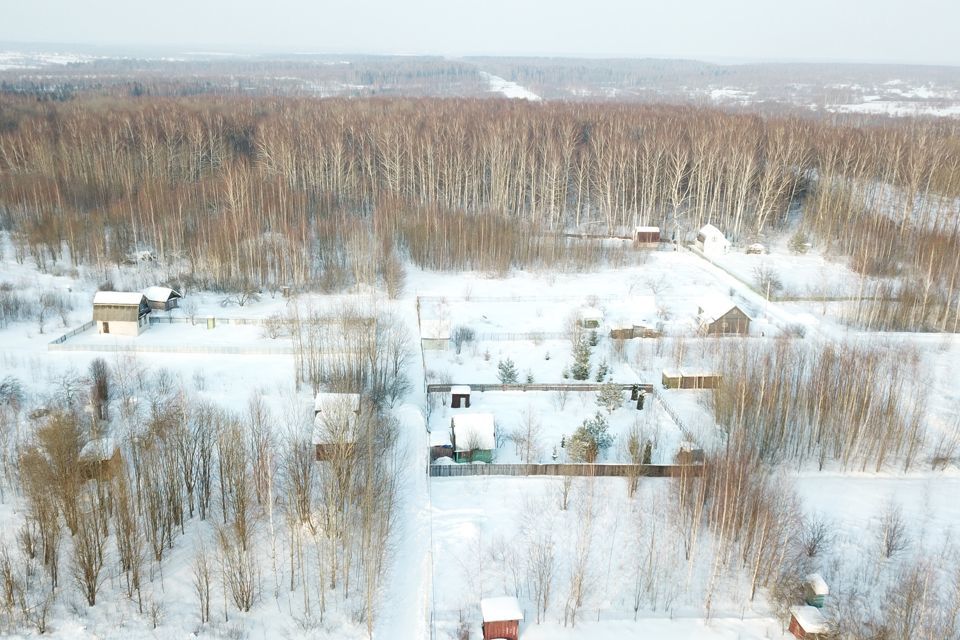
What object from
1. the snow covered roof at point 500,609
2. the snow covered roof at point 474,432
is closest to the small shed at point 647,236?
the snow covered roof at point 474,432

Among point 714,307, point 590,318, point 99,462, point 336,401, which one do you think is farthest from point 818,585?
point 590,318

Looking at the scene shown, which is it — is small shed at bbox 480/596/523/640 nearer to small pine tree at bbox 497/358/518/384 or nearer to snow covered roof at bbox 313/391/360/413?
snow covered roof at bbox 313/391/360/413

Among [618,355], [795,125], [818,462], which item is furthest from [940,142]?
[818,462]

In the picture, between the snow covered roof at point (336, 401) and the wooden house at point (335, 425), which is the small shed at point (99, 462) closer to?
the wooden house at point (335, 425)

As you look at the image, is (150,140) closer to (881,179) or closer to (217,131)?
(217,131)

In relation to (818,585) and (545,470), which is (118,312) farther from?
(818,585)

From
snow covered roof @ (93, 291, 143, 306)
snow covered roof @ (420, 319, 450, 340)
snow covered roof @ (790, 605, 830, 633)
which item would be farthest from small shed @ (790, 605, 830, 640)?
snow covered roof @ (93, 291, 143, 306)

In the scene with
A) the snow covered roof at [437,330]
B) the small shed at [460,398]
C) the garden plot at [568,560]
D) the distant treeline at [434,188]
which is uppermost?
the distant treeline at [434,188]
